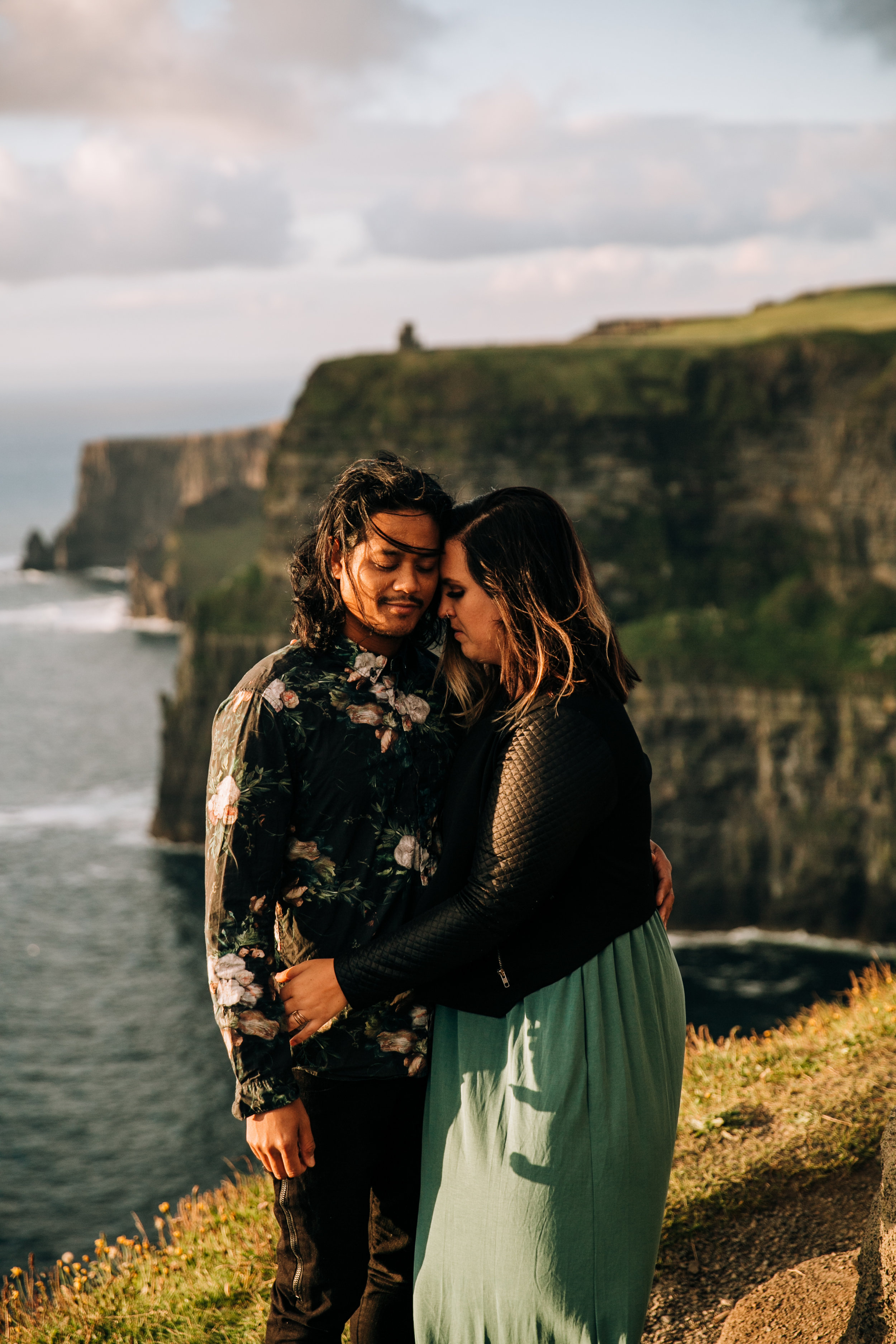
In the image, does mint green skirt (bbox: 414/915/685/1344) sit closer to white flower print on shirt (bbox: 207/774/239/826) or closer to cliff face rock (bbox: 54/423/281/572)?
white flower print on shirt (bbox: 207/774/239/826)

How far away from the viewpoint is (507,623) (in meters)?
4.21

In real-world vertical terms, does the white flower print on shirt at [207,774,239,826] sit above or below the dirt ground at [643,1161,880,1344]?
above

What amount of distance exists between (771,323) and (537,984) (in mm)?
98459

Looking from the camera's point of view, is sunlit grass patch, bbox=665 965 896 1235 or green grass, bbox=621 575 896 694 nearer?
sunlit grass patch, bbox=665 965 896 1235

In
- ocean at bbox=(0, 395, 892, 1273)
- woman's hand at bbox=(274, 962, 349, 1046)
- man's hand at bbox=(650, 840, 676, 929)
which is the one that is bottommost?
ocean at bbox=(0, 395, 892, 1273)

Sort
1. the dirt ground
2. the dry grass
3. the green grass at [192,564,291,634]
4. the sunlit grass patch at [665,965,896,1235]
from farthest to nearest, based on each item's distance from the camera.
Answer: the green grass at [192,564,291,634]
the sunlit grass patch at [665,965,896,1235]
the dry grass
the dirt ground

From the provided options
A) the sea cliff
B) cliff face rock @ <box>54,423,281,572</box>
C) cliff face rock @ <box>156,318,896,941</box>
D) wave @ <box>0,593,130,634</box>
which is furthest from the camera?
cliff face rock @ <box>54,423,281,572</box>

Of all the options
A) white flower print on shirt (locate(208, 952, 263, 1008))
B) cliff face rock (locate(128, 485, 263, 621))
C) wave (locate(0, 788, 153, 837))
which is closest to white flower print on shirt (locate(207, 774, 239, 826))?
white flower print on shirt (locate(208, 952, 263, 1008))

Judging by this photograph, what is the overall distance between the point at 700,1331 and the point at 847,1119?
198cm

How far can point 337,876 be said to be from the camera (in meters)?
4.30

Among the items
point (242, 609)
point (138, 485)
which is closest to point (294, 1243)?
point (242, 609)

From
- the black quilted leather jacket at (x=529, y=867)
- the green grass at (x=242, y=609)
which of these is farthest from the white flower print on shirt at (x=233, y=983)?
the green grass at (x=242, y=609)

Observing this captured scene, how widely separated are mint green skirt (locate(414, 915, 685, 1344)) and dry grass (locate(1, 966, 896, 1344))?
2483 mm

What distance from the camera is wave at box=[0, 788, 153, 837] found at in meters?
86.3
